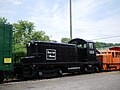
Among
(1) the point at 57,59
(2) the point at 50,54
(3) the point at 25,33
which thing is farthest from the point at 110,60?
(3) the point at 25,33

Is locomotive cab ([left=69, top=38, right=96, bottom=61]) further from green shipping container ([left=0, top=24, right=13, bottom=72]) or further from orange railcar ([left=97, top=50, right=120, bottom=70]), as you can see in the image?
green shipping container ([left=0, top=24, right=13, bottom=72])

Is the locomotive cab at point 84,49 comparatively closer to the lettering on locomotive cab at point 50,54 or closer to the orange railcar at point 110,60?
the orange railcar at point 110,60

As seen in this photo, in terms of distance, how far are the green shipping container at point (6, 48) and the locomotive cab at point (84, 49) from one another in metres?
9.09

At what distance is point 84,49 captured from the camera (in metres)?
22.5

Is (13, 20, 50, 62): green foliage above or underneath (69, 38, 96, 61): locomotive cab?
above

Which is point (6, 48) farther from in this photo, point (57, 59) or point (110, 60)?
point (110, 60)

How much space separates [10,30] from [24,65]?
9.86 ft

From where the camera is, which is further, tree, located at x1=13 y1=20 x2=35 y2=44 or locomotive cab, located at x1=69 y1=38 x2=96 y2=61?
tree, located at x1=13 y1=20 x2=35 y2=44

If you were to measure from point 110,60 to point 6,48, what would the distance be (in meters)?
14.3

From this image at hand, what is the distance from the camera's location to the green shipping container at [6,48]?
14.5 meters

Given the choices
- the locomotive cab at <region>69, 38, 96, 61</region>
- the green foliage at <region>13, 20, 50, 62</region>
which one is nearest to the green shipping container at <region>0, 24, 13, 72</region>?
the locomotive cab at <region>69, 38, 96, 61</region>

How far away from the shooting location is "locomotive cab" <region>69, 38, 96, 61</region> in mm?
22484

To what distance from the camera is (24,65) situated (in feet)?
54.5

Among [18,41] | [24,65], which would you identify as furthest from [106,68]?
[18,41]
